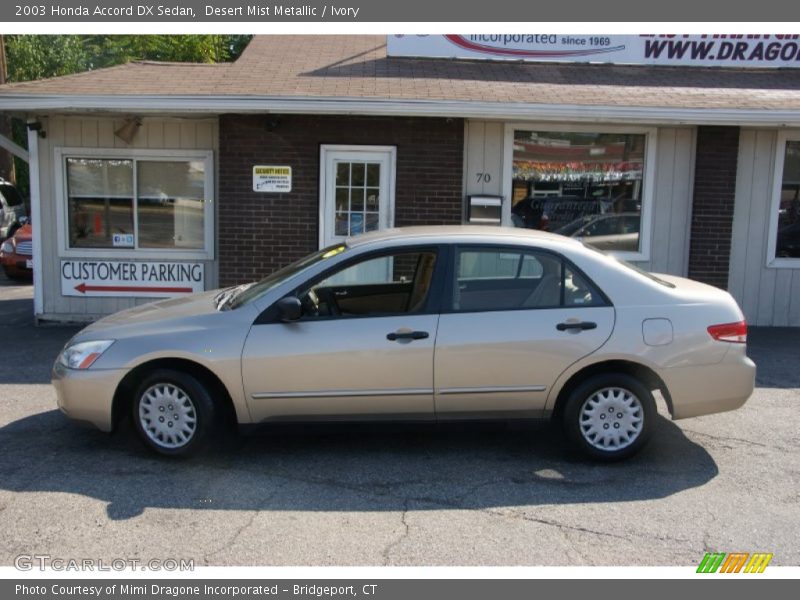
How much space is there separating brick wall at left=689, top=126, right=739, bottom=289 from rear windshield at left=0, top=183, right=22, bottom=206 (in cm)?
1460

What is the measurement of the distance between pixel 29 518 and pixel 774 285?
903 cm

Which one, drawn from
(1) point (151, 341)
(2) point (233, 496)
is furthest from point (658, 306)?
(1) point (151, 341)

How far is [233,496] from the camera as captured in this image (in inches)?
183

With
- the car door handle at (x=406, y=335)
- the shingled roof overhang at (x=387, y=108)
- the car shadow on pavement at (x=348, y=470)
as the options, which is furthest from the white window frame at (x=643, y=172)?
the car door handle at (x=406, y=335)

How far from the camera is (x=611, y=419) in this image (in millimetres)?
5105

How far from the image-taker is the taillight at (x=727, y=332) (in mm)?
5066

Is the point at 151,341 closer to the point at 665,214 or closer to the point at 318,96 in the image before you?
the point at 318,96

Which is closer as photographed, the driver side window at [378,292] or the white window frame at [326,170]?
the driver side window at [378,292]

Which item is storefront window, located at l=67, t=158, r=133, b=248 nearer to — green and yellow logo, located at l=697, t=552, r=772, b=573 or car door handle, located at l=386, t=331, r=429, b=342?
car door handle, located at l=386, t=331, r=429, b=342

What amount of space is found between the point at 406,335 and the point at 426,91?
16.2 ft

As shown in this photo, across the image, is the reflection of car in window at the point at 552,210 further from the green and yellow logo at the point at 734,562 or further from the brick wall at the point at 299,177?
the green and yellow logo at the point at 734,562

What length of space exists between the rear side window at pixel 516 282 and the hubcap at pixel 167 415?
1925 millimetres

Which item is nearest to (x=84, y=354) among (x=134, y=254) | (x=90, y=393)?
(x=90, y=393)

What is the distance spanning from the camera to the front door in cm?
496
